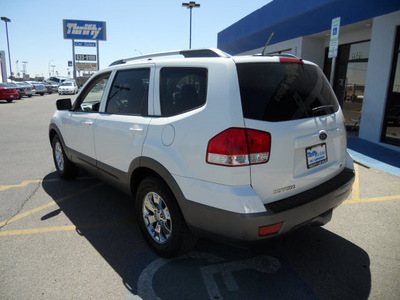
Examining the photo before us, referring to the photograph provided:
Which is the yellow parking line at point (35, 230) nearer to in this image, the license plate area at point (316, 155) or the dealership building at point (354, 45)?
the license plate area at point (316, 155)

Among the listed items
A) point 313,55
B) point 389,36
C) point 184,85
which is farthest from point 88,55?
point 184,85

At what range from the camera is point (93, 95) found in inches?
168

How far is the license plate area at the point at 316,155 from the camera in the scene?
2.51 meters

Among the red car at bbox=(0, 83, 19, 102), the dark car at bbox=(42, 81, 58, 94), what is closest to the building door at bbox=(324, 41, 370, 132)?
the red car at bbox=(0, 83, 19, 102)

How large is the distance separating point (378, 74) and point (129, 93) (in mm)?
7236

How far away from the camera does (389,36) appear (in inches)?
294

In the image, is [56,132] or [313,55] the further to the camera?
[313,55]

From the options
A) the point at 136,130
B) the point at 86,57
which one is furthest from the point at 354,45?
the point at 86,57

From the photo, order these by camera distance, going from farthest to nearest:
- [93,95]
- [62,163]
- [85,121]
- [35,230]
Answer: [62,163] → [93,95] → [85,121] → [35,230]

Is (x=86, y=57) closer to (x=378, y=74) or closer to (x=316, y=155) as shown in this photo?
(x=378, y=74)

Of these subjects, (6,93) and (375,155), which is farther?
(6,93)

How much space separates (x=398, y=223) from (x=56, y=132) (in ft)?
16.8

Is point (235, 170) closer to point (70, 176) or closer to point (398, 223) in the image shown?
point (398, 223)

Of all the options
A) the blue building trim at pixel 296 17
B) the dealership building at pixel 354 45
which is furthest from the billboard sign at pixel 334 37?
the blue building trim at pixel 296 17
